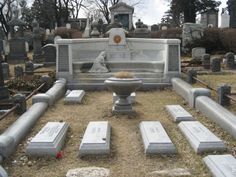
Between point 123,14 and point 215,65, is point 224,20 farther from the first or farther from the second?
point 215,65

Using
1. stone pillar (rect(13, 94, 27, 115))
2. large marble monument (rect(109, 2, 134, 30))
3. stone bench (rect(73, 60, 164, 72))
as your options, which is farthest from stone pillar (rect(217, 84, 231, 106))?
large marble monument (rect(109, 2, 134, 30))

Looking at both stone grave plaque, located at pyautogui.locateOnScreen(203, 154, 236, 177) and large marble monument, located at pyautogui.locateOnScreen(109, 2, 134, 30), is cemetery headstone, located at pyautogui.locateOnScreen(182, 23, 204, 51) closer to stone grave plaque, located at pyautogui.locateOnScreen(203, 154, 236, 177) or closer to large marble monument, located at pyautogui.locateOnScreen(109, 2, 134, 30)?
large marble monument, located at pyautogui.locateOnScreen(109, 2, 134, 30)

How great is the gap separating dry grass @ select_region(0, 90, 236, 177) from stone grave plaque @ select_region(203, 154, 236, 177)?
0.40ft

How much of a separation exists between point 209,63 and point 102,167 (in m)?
13.6

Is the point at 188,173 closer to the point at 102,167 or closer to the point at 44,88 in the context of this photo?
the point at 102,167

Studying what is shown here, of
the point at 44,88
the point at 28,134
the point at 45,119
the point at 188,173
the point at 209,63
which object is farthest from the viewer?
the point at 209,63

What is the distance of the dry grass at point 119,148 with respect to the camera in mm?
5426

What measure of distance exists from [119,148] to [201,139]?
1.24 m

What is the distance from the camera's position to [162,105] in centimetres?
989

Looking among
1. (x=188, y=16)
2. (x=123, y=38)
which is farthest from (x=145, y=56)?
(x=188, y=16)

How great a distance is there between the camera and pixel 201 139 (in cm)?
611

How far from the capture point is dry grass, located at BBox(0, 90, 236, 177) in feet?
17.8

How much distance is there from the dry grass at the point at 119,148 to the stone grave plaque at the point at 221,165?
121 mm

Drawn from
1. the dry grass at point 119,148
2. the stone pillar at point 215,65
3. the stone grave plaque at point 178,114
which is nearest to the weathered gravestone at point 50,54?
the stone pillar at point 215,65
